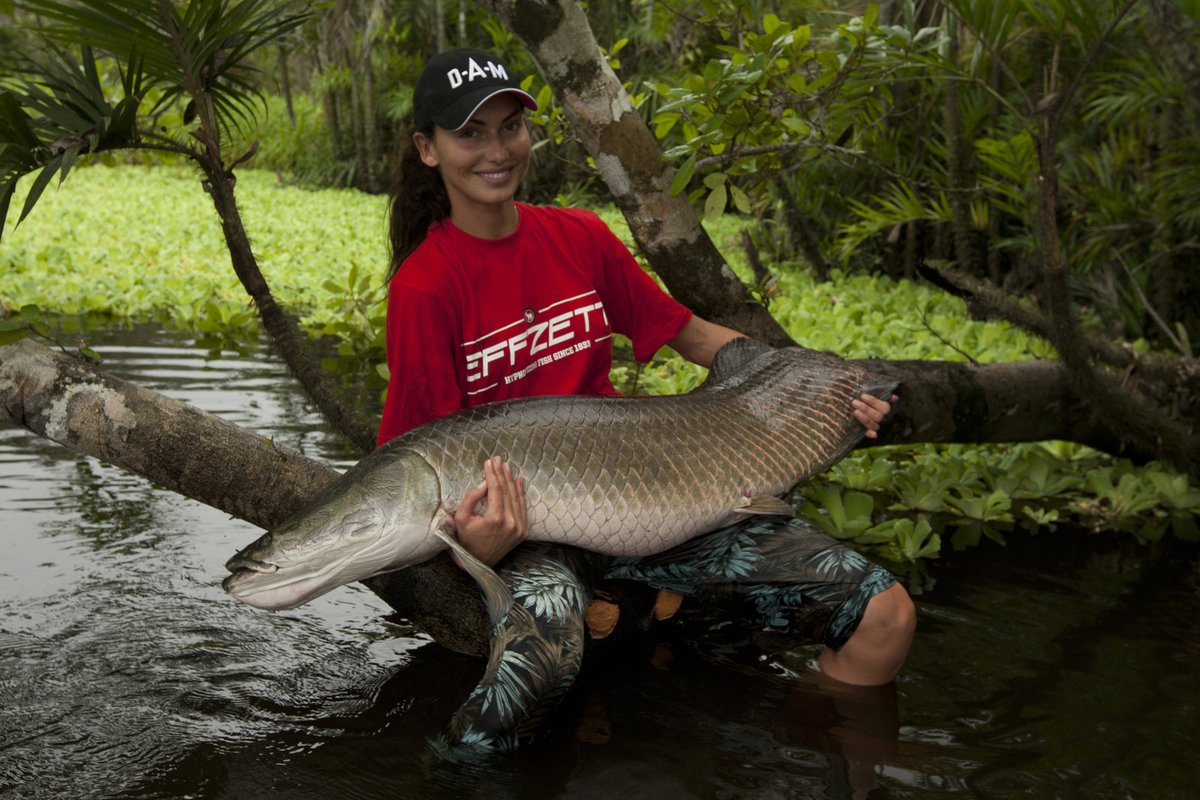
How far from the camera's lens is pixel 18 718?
113 inches

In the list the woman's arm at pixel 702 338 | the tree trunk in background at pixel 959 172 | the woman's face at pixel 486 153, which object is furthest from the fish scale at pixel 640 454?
the tree trunk in background at pixel 959 172

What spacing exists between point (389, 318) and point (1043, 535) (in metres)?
2.88

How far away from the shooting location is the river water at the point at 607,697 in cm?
266

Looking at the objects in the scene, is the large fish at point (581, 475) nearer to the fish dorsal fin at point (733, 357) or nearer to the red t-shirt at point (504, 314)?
the fish dorsal fin at point (733, 357)

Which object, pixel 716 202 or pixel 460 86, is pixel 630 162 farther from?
pixel 460 86

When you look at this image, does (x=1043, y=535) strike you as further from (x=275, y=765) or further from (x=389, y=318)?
(x=275, y=765)

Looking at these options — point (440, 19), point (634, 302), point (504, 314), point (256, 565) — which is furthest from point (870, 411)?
point (440, 19)

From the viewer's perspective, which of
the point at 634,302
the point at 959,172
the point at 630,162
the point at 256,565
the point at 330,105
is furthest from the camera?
the point at 330,105

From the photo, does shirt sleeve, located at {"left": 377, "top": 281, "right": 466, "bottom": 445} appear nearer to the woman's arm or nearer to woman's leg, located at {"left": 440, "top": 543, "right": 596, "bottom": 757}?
woman's leg, located at {"left": 440, "top": 543, "right": 596, "bottom": 757}

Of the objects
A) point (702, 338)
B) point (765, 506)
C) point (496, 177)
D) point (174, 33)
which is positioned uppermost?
point (174, 33)

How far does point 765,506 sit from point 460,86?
138 centimetres

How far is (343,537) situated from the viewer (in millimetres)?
2635

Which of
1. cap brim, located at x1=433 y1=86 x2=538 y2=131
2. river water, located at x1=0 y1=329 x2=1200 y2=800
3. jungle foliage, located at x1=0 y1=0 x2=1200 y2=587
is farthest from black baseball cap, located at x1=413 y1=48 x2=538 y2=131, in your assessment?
river water, located at x1=0 y1=329 x2=1200 y2=800

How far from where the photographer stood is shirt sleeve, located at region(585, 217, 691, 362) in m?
3.49
